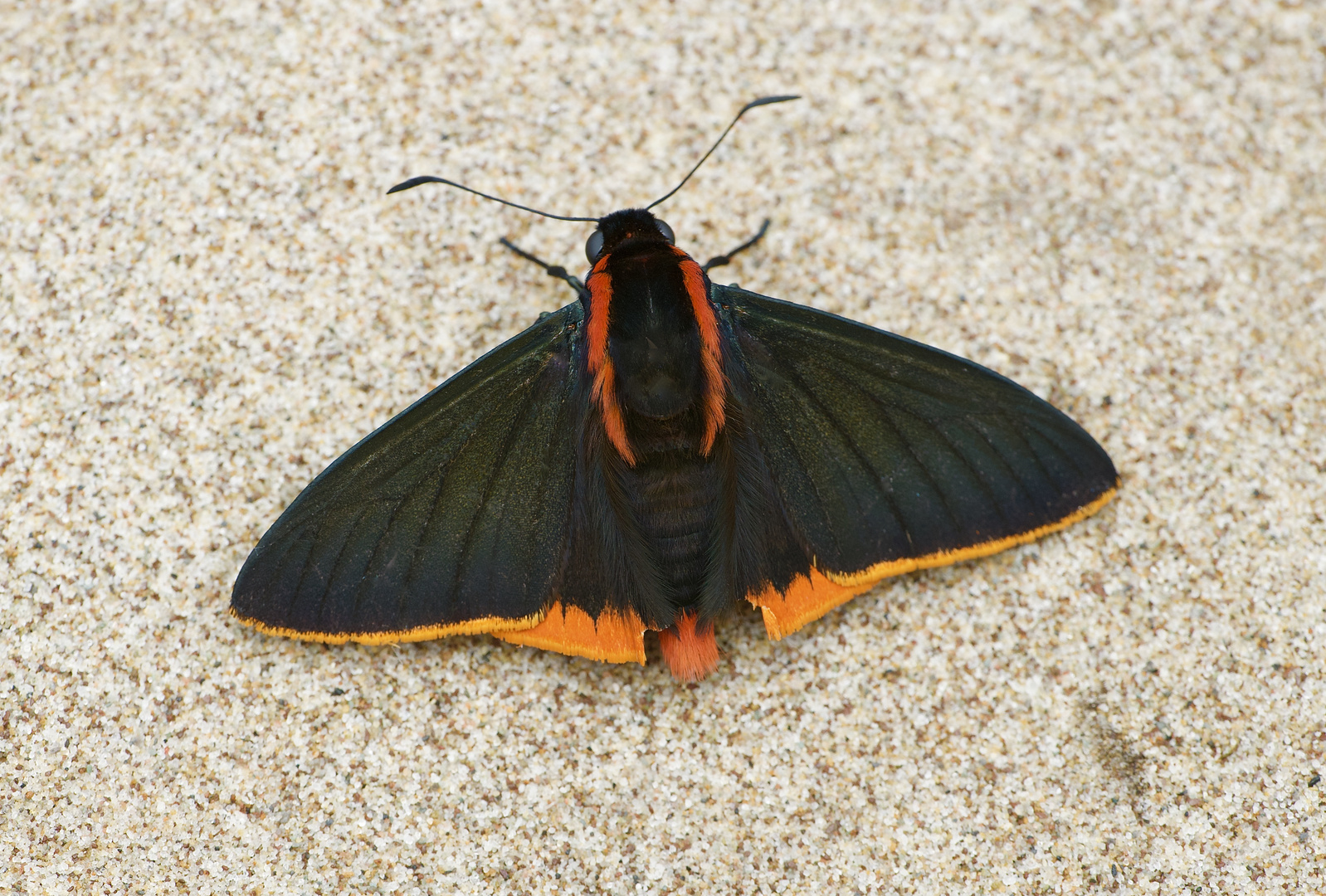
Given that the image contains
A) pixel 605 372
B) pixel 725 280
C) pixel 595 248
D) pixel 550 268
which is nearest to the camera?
pixel 605 372

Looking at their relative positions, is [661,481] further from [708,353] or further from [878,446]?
[878,446]

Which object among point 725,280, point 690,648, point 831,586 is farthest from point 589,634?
A: point 725,280

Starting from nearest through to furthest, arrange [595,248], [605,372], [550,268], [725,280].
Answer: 1. [605,372]
2. [595,248]
3. [550,268]
4. [725,280]

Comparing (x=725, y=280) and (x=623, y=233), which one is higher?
(x=623, y=233)

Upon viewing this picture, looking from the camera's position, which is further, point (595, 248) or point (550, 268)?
point (550, 268)

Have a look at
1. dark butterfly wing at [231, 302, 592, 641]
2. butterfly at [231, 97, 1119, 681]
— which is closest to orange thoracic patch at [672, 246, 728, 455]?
butterfly at [231, 97, 1119, 681]

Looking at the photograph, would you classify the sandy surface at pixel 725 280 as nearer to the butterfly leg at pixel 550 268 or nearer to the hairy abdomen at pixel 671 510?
the butterfly leg at pixel 550 268

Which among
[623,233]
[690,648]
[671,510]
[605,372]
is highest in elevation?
[623,233]
